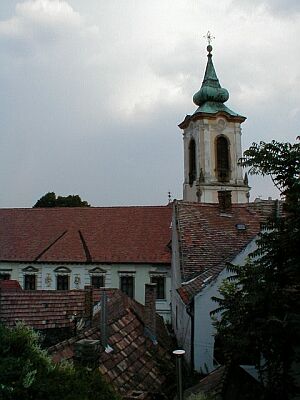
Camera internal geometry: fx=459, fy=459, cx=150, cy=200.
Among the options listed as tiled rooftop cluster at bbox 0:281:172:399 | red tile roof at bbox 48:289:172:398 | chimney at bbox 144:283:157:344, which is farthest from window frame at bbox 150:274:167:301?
chimney at bbox 144:283:157:344

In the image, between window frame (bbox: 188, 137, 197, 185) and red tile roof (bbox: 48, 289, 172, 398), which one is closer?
red tile roof (bbox: 48, 289, 172, 398)

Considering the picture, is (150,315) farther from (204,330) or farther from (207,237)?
(207,237)

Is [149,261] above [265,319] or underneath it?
above

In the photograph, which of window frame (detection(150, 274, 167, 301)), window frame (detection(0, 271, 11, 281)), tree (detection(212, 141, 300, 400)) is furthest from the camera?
window frame (detection(0, 271, 11, 281))

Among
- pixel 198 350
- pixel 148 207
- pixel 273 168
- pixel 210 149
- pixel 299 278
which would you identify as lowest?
pixel 198 350

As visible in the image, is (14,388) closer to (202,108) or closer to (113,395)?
(113,395)

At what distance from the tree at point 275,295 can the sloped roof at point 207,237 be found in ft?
17.6

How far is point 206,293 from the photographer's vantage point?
43.5 ft

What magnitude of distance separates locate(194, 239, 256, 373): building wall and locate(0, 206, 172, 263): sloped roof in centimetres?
1353

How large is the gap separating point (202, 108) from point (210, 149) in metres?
3.98

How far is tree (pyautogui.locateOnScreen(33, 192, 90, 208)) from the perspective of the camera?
158 feet

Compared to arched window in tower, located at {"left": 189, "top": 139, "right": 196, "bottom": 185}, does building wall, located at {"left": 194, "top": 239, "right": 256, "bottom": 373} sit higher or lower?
lower

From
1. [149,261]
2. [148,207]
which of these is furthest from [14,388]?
[148,207]

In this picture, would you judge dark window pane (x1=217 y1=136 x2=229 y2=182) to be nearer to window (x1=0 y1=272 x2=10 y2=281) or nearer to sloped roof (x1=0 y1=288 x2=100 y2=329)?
window (x1=0 y1=272 x2=10 y2=281)
